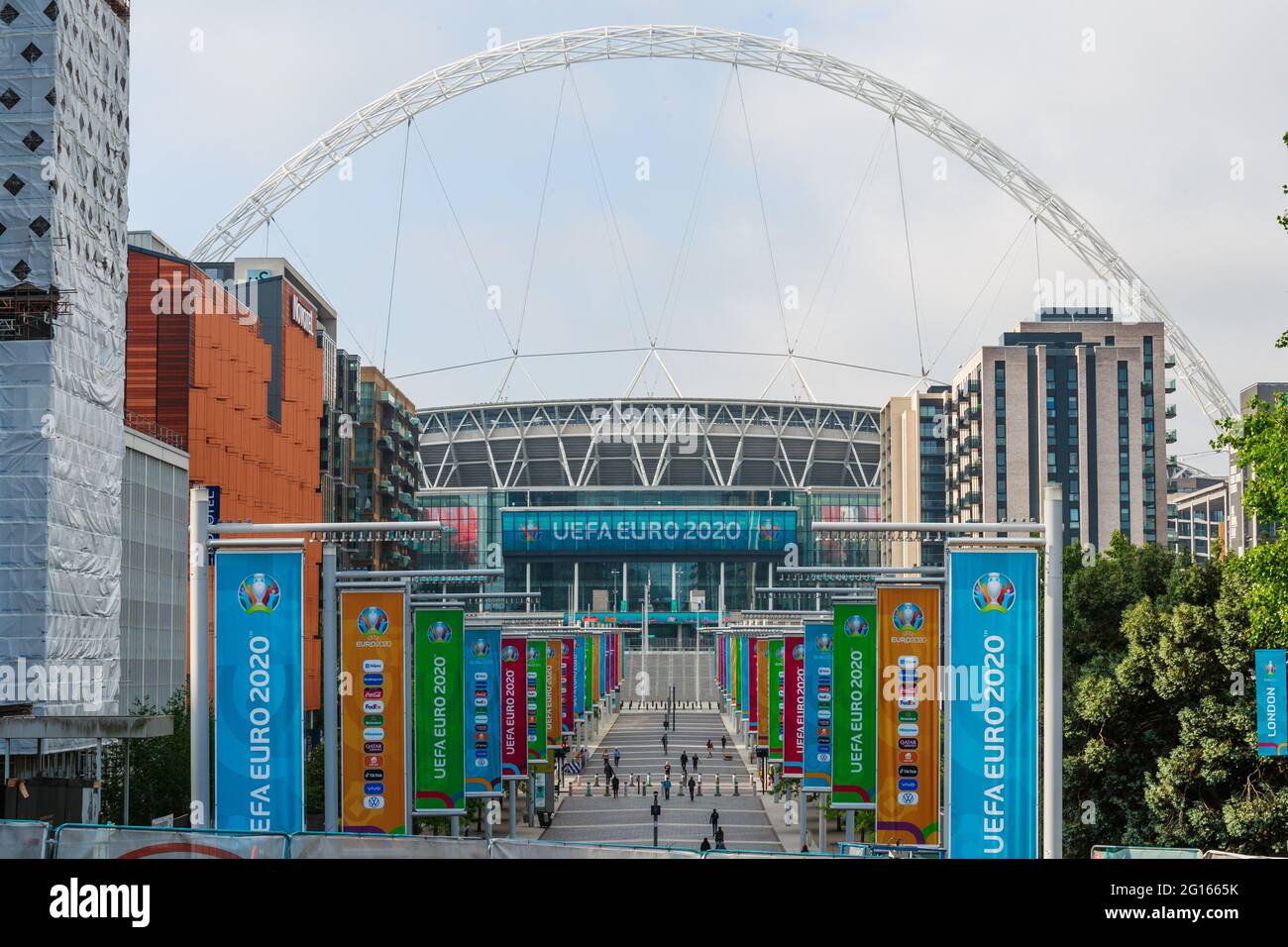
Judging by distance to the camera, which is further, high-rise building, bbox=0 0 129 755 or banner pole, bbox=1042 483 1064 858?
high-rise building, bbox=0 0 129 755

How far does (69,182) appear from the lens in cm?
5638

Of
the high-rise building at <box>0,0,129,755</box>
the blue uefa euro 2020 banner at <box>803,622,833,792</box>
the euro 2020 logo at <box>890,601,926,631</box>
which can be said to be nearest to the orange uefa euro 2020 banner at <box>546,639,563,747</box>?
the high-rise building at <box>0,0,129,755</box>

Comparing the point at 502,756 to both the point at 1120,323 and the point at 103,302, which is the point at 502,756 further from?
the point at 1120,323

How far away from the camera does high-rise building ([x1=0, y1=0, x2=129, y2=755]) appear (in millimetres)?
52844

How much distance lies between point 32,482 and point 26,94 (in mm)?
13390

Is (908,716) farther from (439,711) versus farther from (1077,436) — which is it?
(1077,436)

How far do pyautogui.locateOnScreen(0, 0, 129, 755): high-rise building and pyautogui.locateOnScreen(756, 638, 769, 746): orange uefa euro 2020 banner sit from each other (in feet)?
92.1

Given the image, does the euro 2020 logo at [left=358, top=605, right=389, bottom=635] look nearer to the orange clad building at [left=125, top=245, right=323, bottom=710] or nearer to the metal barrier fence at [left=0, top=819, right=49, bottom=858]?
the metal barrier fence at [left=0, top=819, right=49, bottom=858]

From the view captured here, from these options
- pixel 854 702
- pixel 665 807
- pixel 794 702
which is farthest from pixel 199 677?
pixel 665 807

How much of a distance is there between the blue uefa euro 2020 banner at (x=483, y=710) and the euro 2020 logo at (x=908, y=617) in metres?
23.5

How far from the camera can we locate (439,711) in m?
36.5

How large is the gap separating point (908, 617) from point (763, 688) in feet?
152

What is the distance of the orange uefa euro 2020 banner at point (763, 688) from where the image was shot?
238ft
